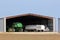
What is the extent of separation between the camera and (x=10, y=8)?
268cm

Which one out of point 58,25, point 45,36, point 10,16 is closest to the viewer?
point 45,36

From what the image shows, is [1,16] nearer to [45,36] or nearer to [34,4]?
[34,4]

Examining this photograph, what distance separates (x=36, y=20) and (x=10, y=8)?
579mm

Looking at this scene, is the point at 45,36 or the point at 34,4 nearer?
the point at 45,36

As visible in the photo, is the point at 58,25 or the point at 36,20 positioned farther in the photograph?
the point at 36,20

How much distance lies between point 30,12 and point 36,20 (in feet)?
0.75

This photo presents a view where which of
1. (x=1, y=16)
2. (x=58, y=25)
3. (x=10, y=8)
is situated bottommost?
(x=58, y=25)

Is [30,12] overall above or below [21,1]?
below

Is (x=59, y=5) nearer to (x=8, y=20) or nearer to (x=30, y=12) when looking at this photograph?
(x=30, y=12)

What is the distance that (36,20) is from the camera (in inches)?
107

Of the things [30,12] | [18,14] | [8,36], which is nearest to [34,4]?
[30,12]

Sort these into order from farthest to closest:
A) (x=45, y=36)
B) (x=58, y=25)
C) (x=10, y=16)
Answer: (x=10, y=16)
(x=58, y=25)
(x=45, y=36)

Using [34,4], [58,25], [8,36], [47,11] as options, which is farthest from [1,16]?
[8,36]

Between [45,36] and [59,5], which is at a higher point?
[59,5]
